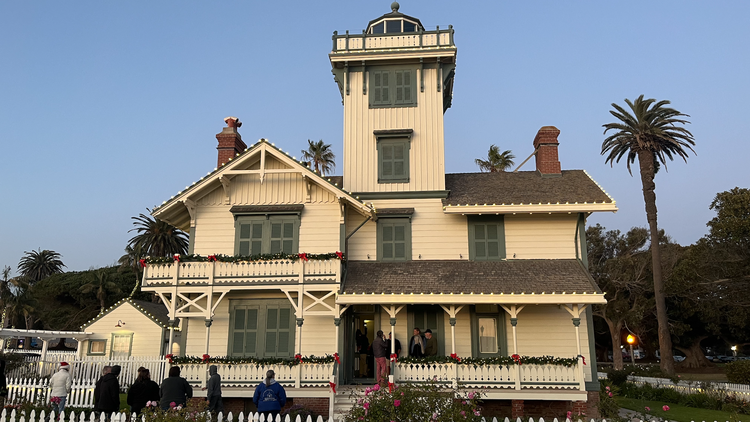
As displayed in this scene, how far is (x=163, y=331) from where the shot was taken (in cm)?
2819

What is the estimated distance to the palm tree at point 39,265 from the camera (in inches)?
2879

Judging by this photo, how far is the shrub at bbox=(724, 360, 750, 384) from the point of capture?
73.9ft

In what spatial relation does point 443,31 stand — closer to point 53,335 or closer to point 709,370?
point 53,335

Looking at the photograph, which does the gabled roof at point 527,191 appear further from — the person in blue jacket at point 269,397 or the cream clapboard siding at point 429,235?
the person in blue jacket at point 269,397

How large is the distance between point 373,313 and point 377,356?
3341mm

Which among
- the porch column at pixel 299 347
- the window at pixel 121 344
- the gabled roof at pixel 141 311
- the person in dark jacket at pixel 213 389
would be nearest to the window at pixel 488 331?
the porch column at pixel 299 347

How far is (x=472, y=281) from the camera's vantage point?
17.5 metres

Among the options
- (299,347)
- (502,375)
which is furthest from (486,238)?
Result: (299,347)

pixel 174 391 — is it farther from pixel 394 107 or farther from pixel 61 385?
pixel 394 107

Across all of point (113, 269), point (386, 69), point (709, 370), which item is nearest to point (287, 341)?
point (386, 69)

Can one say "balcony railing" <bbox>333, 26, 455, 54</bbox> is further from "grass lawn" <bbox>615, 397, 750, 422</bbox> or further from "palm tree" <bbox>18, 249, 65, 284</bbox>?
"palm tree" <bbox>18, 249, 65, 284</bbox>

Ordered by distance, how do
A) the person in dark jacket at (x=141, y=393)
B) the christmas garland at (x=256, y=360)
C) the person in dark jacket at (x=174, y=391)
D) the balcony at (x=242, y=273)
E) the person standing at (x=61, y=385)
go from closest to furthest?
1. the person in dark jacket at (x=174, y=391)
2. the person in dark jacket at (x=141, y=393)
3. the person standing at (x=61, y=385)
4. the christmas garland at (x=256, y=360)
5. the balcony at (x=242, y=273)

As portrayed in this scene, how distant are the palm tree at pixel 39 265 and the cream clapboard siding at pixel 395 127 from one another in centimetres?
6737

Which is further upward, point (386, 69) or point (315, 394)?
point (386, 69)
